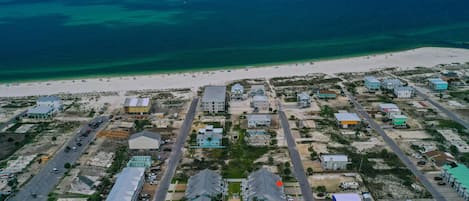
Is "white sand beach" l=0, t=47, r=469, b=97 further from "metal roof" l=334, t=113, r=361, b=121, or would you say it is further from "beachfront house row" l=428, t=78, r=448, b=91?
"metal roof" l=334, t=113, r=361, b=121

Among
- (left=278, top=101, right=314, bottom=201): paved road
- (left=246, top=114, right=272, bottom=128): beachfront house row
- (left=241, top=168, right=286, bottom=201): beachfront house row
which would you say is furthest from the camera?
(left=246, top=114, right=272, bottom=128): beachfront house row

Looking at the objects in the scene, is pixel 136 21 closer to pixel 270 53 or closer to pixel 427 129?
pixel 270 53

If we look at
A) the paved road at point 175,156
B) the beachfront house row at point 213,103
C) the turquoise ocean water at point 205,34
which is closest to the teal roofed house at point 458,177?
the paved road at point 175,156

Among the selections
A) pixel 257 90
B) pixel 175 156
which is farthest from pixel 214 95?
pixel 175 156

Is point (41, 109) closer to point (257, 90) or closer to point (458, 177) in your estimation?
point (257, 90)

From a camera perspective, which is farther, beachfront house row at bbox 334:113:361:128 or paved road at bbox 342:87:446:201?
beachfront house row at bbox 334:113:361:128

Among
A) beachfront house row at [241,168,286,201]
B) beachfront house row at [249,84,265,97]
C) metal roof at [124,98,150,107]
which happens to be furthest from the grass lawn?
metal roof at [124,98,150,107]
